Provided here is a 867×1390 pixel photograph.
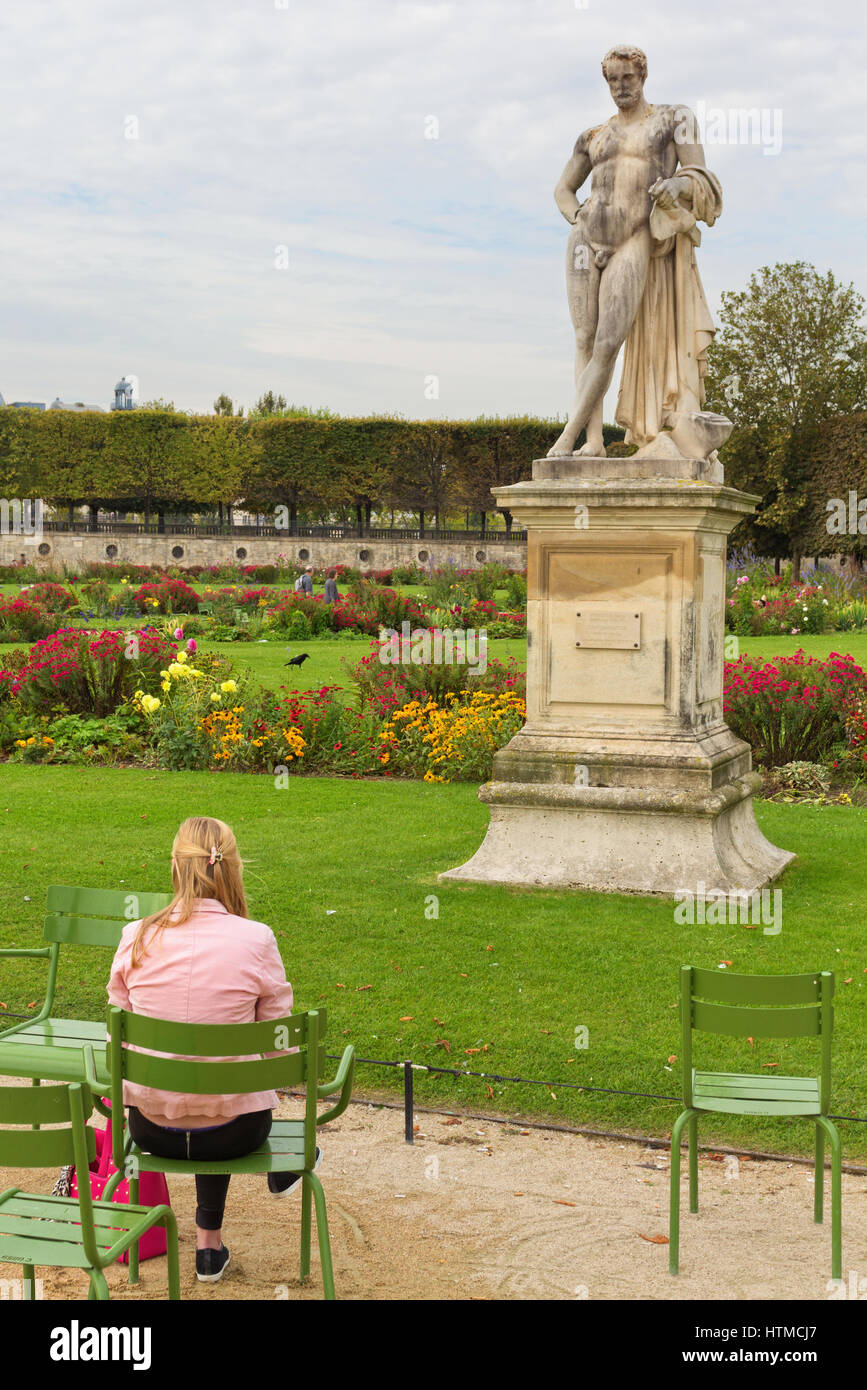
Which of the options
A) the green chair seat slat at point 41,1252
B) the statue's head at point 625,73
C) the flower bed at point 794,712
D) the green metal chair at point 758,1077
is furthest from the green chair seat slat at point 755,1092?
the flower bed at point 794,712

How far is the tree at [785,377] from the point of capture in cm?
4125

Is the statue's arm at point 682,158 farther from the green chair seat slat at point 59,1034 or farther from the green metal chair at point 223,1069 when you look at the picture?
the green metal chair at point 223,1069

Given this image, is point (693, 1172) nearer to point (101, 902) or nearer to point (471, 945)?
point (101, 902)

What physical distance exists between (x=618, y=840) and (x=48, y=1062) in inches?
150

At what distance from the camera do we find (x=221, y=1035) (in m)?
3.22

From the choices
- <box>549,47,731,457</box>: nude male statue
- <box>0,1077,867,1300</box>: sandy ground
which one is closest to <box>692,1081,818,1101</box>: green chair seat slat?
<box>0,1077,867,1300</box>: sandy ground

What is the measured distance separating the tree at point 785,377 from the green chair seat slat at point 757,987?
3849 centimetres

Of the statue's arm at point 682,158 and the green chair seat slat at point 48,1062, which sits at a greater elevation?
the statue's arm at point 682,158

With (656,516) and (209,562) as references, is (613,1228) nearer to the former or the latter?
(656,516)

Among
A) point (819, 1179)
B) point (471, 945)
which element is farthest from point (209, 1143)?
point (471, 945)

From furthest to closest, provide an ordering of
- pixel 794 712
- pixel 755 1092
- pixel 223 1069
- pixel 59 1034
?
1. pixel 794 712
2. pixel 59 1034
3. pixel 755 1092
4. pixel 223 1069

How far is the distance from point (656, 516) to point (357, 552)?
48.2 meters

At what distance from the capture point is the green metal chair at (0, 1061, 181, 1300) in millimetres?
2684

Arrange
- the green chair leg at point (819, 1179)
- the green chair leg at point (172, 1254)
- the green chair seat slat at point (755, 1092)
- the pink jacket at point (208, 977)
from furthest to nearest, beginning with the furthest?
the green chair leg at point (819, 1179) < the green chair seat slat at point (755, 1092) < the pink jacket at point (208, 977) < the green chair leg at point (172, 1254)
